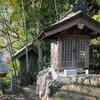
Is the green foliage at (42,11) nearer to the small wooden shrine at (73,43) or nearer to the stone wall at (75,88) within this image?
the small wooden shrine at (73,43)

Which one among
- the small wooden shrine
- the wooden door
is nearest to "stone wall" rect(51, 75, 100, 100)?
the small wooden shrine

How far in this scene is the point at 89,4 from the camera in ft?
39.5

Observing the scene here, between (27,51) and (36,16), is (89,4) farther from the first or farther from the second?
(27,51)

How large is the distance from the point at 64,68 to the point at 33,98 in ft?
5.09

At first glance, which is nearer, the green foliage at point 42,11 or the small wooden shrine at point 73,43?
the small wooden shrine at point 73,43

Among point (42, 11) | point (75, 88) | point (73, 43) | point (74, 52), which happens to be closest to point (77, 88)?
point (75, 88)

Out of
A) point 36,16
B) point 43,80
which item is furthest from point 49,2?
point 43,80

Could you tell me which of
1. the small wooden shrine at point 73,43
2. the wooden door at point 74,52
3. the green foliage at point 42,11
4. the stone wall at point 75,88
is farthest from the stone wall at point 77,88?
the green foliage at point 42,11

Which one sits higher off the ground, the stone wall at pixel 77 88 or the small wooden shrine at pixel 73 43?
the small wooden shrine at pixel 73 43

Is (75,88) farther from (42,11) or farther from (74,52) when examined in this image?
(42,11)

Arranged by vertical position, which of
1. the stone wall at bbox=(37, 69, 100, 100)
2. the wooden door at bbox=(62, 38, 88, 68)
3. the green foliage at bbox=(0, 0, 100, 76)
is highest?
the green foliage at bbox=(0, 0, 100, 76)

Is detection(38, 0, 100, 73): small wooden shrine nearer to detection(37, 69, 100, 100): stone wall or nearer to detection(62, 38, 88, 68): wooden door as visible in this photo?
detection(62, 38, 88, 68): wooden door

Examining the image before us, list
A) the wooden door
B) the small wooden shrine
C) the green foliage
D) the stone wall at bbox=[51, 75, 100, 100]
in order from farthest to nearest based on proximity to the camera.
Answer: the green foliage → the wooden door → the small wooden shrine → the stone wall at bbox=[51, 75, 100, 100]

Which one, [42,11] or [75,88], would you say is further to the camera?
[42,11]
